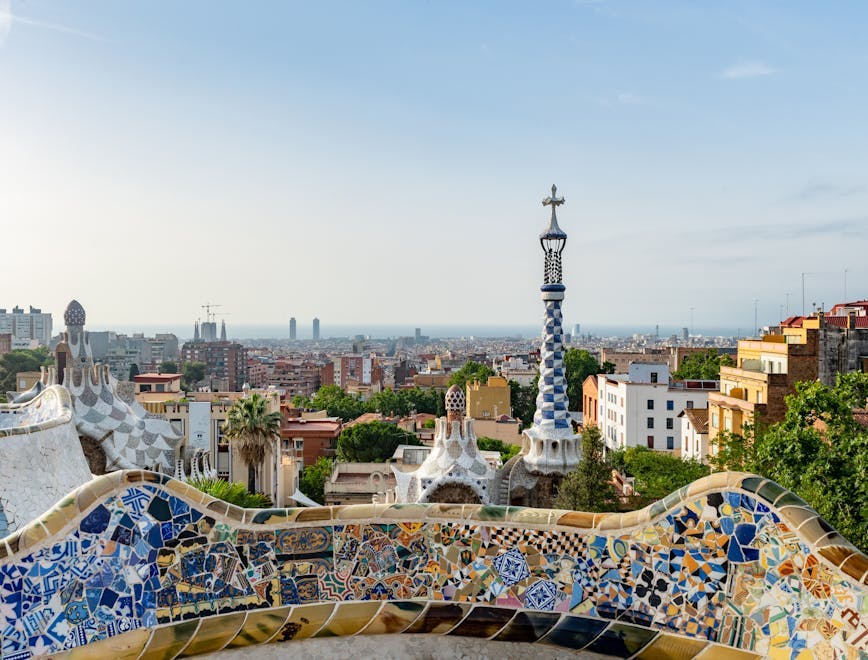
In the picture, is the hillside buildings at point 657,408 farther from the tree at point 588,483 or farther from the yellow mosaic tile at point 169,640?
the yellow mosaic tile at point 169,640

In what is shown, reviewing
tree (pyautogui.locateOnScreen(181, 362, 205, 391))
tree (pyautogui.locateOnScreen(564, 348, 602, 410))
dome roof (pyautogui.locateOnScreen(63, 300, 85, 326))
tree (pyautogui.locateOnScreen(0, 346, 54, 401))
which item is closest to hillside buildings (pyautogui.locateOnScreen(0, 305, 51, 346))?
tree (pyautogui.locateOnScreen(181, 362, 205, 391))

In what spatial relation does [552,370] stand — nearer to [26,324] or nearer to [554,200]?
[554,200]

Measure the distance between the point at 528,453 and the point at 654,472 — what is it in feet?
28.2

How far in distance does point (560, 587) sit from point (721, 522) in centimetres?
74

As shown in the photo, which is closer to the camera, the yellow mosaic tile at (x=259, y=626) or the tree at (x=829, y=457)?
the yellow mosaic tile at (x=259, y=626)

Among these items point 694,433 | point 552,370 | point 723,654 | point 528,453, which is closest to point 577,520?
point 723,654

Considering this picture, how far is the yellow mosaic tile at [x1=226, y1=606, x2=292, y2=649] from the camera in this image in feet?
10.2

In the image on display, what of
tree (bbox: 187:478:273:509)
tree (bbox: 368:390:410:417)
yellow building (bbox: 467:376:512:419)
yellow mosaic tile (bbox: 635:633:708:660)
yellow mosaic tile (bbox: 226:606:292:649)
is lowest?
tree (bbox: 368:390:410:417)

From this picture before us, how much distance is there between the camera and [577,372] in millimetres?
49000

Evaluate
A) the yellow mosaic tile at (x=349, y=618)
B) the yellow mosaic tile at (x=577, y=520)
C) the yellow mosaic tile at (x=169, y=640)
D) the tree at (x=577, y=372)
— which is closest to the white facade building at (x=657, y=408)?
the tree at (x=577, y=372)

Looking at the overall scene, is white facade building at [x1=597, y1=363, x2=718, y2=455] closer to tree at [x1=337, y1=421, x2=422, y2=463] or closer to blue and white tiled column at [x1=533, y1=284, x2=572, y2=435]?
tree at [x1=337, y1=421, x2=422, y2=463]

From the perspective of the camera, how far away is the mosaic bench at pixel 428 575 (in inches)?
115

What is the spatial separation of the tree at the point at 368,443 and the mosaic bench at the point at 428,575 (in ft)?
95.2

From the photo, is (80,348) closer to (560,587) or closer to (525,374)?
(560,587)
